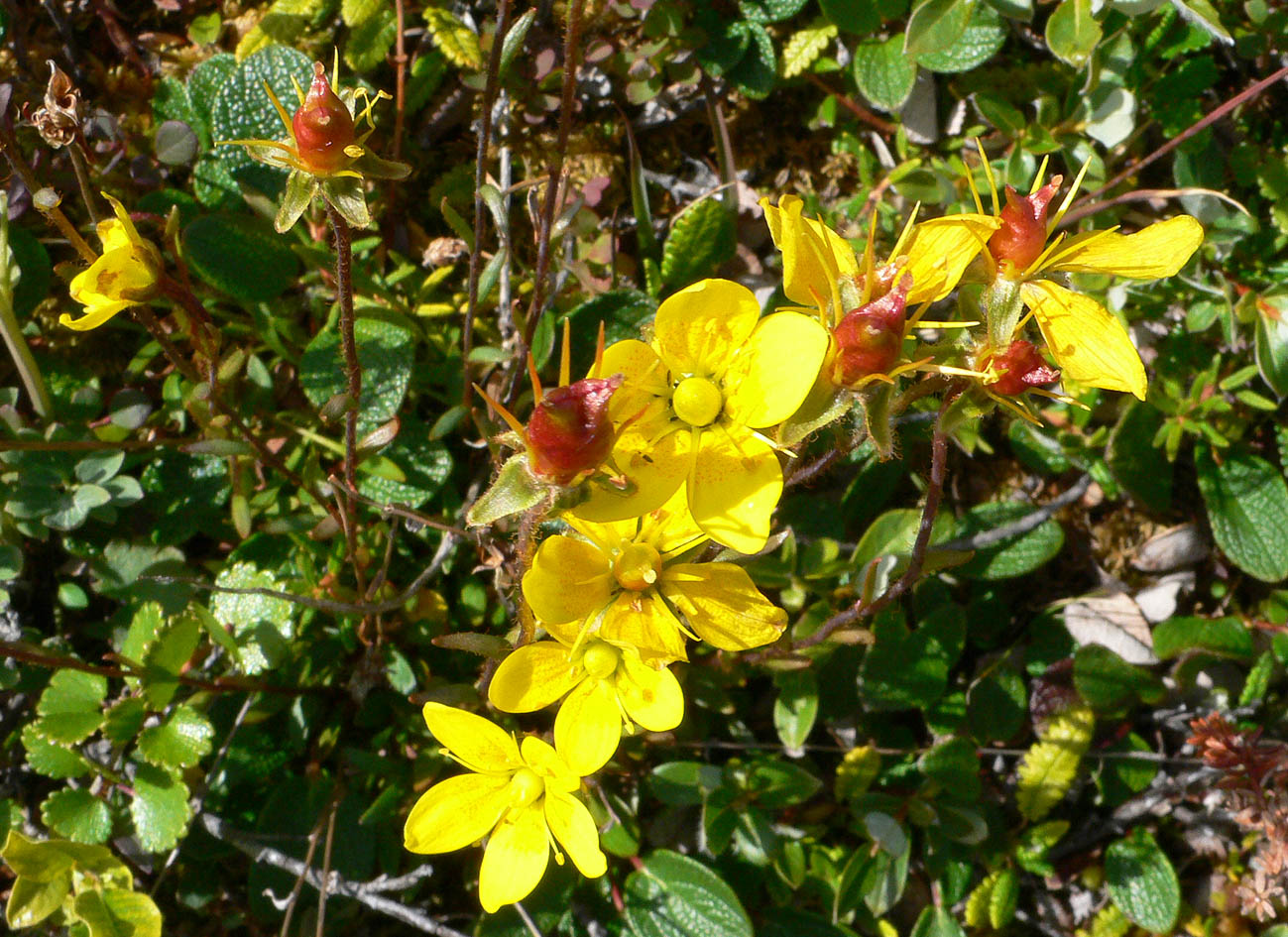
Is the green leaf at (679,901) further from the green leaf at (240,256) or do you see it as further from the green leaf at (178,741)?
the green leaf at (240,256)

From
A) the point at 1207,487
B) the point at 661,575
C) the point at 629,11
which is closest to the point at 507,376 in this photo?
the point at 661,575

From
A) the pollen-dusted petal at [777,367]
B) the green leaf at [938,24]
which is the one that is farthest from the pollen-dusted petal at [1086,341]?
the green leaf at [938,24]

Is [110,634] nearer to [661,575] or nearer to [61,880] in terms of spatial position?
[61,880]

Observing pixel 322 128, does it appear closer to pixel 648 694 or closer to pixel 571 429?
pixel 571 429

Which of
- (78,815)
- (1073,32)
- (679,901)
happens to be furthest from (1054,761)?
(78,815)

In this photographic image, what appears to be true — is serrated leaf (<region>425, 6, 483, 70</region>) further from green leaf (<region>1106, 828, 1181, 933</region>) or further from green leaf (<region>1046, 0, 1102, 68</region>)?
green leaf (<region>1106, 828, 1181, 933</region>)

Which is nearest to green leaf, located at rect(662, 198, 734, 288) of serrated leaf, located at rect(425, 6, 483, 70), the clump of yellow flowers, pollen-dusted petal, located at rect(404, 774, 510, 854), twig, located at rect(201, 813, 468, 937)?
serrated leaf, located at rect(425, 6, 483, 70)
